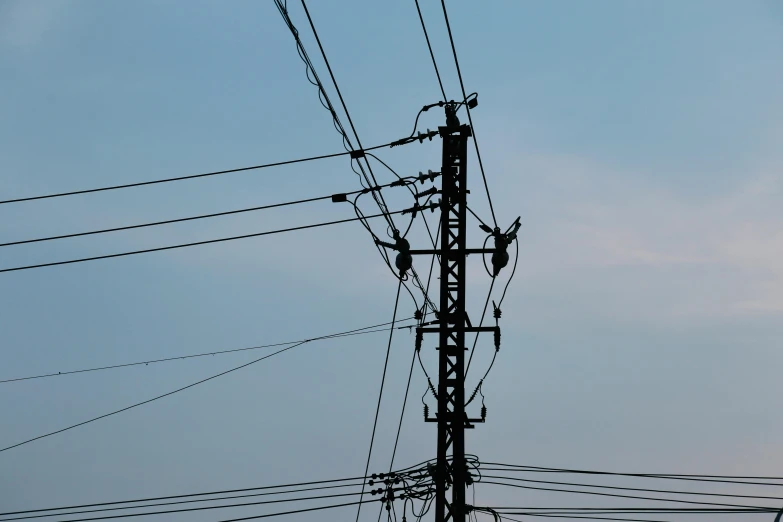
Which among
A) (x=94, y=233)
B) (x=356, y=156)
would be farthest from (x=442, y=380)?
(x=94, y=233)

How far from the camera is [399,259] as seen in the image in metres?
19.6

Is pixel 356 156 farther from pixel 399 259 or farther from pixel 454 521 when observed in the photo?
pixel 454 521

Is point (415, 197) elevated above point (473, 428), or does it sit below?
above

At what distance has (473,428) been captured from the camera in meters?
19.4

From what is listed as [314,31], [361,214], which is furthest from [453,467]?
[314,31]

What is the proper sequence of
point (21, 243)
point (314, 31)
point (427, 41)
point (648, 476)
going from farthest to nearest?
point (648, 476), point (21, 243), point (427, 41), point (314, 31)

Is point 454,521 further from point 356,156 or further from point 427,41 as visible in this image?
point 427,41

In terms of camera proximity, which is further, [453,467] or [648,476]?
[648,476]

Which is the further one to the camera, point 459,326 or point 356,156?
point 459,326

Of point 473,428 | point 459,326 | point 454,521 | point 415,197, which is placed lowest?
point 454,521

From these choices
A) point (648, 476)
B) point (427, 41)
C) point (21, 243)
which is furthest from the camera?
point (648, 476)

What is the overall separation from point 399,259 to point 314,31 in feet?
→ 23.0

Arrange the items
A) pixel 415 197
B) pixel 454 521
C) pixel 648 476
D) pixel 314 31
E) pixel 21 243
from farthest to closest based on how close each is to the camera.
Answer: pixel 648 476, pixel 415 197, pixel 454 521, pixel 21 243, pixel 314 31

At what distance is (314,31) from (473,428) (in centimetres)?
833
